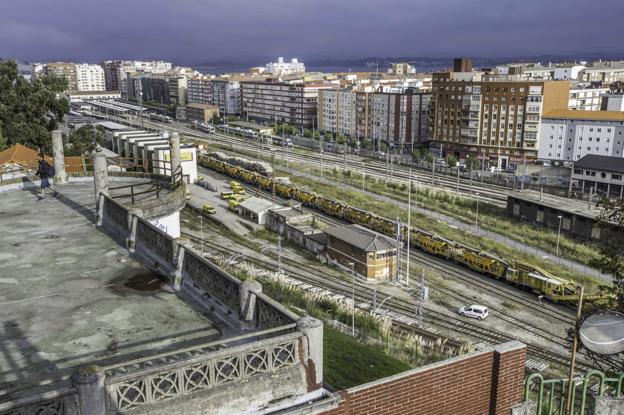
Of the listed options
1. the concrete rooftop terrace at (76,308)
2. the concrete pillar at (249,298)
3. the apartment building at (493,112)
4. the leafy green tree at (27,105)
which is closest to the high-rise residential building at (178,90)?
the apartment building at (493,112)

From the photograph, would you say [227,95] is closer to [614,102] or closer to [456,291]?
[614,102]

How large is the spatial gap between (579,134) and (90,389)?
8880cm

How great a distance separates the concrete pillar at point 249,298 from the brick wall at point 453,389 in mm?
2379

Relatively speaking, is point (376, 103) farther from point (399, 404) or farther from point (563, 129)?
point (399, 404)

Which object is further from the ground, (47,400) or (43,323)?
(47,400)

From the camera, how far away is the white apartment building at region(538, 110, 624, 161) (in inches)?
3167

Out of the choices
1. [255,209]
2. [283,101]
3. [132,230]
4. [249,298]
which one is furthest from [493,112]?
[249,298]

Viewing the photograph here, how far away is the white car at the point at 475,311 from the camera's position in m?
31.9

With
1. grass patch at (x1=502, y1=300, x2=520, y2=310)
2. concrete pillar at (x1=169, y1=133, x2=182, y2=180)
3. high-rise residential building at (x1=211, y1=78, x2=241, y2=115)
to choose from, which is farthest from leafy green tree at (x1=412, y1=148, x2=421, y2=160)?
high-rise residential building at (x1=211, y1=78, x2=241, y2=115)

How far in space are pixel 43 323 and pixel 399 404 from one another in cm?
698

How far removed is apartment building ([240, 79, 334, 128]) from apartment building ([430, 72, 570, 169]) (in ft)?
139

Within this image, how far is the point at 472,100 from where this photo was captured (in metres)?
91.4

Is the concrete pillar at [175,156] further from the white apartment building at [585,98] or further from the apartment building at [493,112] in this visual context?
the white apartment building at [585,98]

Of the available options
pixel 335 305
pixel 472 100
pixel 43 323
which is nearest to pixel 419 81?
pixel 472 100
